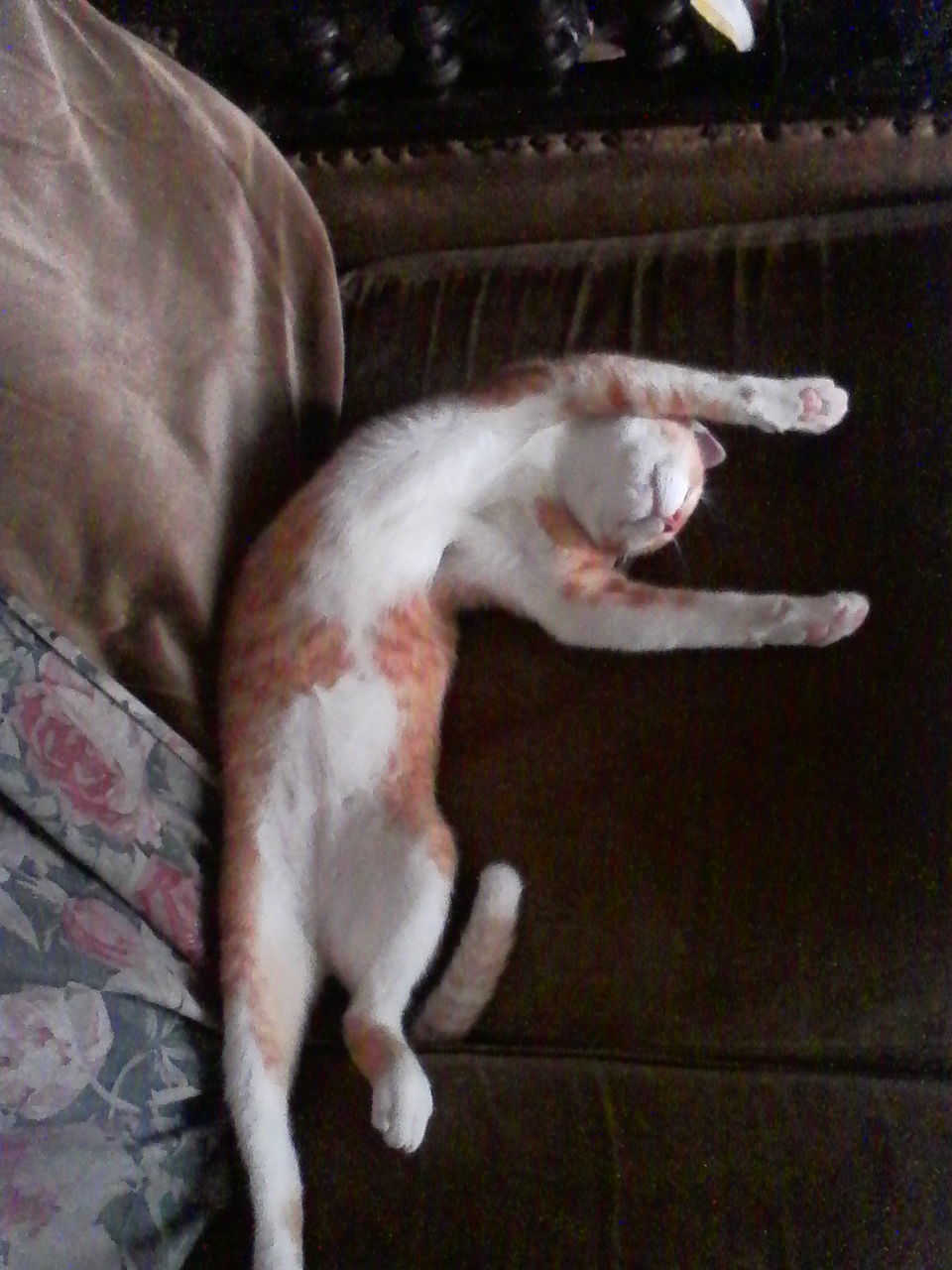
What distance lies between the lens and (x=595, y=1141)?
2.97ft

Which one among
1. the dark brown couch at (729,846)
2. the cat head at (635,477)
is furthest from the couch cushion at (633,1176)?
the cat head at (635,477)

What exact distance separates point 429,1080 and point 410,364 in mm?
959

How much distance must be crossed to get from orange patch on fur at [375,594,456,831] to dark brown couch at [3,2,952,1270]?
41mm

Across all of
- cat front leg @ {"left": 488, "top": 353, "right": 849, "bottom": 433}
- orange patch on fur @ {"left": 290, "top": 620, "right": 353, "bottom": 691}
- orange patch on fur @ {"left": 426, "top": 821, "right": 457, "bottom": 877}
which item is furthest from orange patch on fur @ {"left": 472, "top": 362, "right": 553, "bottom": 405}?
orange patch on fur @ {"left": 426, "top": 821, "right": 457, "bottom": 877}

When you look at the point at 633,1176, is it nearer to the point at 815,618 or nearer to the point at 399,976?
the point at 399,976

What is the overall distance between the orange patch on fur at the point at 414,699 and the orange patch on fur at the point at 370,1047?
0.70ft

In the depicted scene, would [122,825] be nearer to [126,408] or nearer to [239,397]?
[126,408]

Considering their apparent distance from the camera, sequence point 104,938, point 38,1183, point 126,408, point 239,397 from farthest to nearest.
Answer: point 239,397 < point 126,408 < point 104,938 < point 38,1183

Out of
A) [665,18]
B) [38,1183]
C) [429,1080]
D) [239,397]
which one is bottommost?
[429,1080]

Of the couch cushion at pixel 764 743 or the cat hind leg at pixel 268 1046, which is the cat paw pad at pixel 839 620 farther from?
the cat hind leg at pixel 268 1046

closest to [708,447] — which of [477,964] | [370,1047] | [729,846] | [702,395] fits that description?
[702,395]

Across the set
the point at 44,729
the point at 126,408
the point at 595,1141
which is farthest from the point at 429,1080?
the point at 126,408

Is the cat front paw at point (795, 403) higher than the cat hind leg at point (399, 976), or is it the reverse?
the cat front paw at point (795, 403)

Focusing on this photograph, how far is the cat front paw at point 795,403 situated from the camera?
117 centimetres
